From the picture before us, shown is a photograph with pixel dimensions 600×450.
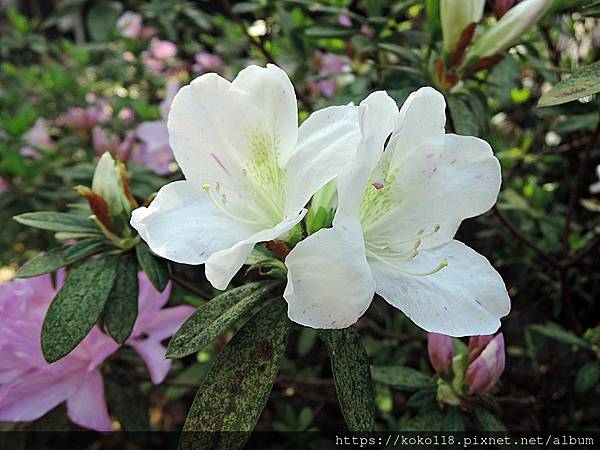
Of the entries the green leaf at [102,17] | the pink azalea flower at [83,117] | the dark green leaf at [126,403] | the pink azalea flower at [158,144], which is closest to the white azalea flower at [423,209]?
the dark green leaf at [126,403]

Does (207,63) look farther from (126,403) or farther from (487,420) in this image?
(487,420)

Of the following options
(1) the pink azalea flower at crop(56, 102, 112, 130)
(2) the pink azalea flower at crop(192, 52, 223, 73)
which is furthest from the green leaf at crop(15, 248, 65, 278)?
(2) the pink azalea flower at crop(192, 52, 223, 73)

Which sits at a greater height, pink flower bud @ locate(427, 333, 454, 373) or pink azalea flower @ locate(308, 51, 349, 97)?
pink flower bud @ locate(427, 333, 454, 373)

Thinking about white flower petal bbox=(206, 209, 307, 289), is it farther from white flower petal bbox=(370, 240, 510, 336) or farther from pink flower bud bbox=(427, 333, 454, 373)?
pink flower bud bbox=(427, 333, 454, 373)

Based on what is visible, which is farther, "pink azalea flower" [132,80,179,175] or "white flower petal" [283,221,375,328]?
"pink azalea flower" [132,80,179,175]

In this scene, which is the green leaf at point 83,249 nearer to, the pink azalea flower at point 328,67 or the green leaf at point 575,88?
the green leaf at point 575,88

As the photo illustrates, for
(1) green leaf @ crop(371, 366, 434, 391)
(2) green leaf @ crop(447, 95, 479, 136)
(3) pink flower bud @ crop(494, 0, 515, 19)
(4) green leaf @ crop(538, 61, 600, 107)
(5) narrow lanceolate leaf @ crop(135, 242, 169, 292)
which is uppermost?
(4) green leaf @ crop(538, 61, 600, 107)
